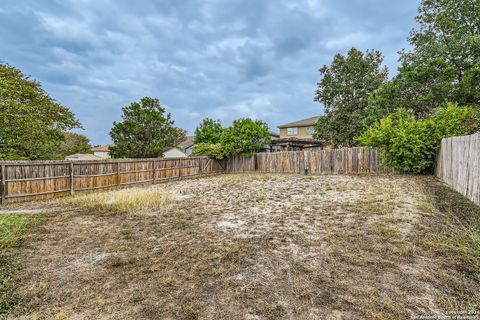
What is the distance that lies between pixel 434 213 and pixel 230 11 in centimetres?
1285

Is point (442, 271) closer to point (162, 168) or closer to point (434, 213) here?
point (434, 213)

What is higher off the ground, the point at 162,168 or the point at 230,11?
the point at 230,11

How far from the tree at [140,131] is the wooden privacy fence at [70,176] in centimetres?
1203

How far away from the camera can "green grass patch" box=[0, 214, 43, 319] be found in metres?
2.25

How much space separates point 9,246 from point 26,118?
360 inches

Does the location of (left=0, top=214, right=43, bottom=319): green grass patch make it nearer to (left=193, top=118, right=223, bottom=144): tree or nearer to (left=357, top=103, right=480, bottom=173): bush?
(left=357, top=103, right=480, bottom=173): bush

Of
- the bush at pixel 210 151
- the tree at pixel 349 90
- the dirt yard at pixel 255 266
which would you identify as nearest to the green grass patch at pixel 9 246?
the dirt yard at pixel 255 266

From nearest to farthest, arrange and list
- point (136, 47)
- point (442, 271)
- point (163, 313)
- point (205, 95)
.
Result: 1. point (163, 313)
2. point (442, 271)
3. point (136, 47)
4. point (205, 95)

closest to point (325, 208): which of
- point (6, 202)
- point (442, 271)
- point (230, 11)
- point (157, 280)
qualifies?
point (442, 271)

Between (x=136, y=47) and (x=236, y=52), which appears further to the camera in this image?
(x=236, y=52)

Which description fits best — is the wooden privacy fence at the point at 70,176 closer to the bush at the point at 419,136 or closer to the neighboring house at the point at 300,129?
the bush at the point at 419,136

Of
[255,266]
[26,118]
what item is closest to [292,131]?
[26,118]

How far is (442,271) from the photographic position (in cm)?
256

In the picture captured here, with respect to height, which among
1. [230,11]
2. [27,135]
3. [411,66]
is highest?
[230,11]
